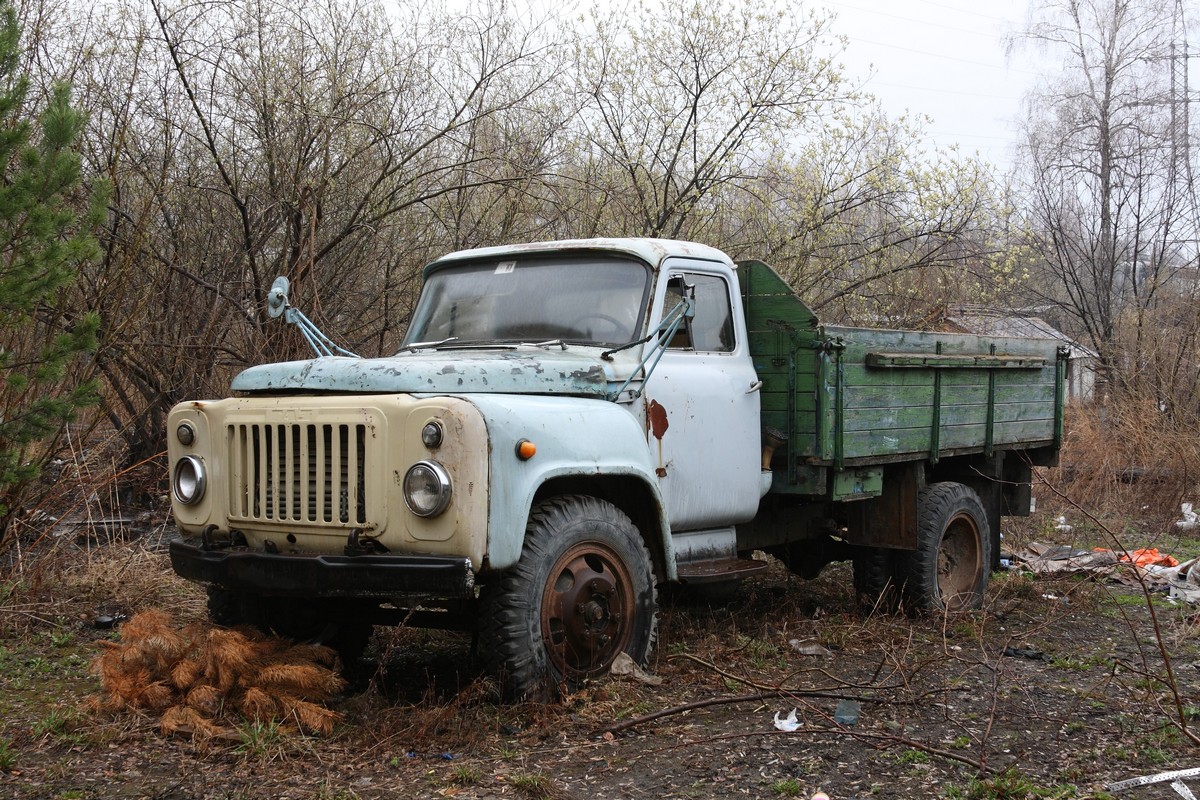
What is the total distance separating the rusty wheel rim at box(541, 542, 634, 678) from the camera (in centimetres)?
504

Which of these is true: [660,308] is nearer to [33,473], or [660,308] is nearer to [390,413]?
[390,413]

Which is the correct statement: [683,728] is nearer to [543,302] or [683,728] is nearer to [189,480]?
[543,302]

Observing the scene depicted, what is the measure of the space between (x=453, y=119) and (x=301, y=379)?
5954 mm

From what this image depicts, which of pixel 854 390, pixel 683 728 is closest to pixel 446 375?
pixel 683 728

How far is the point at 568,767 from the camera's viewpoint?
440 centimetres

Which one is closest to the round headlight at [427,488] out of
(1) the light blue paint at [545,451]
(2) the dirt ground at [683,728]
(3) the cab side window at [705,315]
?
(1) the light blue paint at [545,451]

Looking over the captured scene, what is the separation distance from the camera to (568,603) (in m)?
5.08

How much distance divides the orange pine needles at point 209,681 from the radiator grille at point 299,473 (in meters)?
0.58

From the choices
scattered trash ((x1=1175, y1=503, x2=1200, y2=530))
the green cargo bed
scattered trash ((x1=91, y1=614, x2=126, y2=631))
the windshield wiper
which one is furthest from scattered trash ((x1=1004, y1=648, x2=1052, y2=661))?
scattered trash ((x1=1175, y1=503, x2=1200, y2=530))

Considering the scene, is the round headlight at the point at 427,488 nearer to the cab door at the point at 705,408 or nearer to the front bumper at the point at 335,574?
the front bumper at the point at 335,574

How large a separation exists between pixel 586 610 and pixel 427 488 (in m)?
0.99

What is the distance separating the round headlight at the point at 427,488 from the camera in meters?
4.55

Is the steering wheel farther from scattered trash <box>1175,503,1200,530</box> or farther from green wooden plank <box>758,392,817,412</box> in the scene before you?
scattered trash <box>1175,503,1200,530</box>

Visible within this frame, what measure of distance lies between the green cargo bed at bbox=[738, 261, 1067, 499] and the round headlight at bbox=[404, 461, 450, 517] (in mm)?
2618
